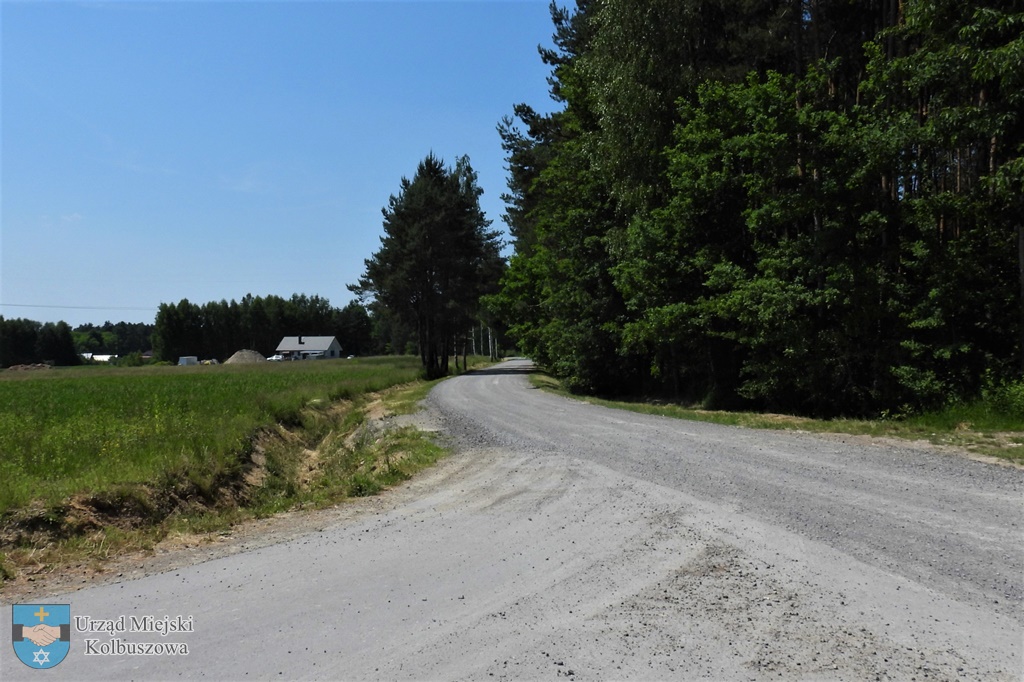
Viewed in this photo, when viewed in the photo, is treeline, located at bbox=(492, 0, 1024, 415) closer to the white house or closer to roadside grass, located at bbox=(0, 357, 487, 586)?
roadside grass, located at bbox=(0, 357, 487, 586)

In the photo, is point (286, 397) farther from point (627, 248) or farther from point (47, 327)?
point (47, 327)

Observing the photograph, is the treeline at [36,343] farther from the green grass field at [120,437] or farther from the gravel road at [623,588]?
the gravel road at [623,588]

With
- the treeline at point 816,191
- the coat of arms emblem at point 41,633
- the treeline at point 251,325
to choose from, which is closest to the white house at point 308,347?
the treeline at point 251,325

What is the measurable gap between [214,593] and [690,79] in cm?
2087

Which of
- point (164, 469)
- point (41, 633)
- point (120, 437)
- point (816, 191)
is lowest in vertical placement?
point (41, 633)

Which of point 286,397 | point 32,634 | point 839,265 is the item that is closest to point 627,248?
point 839,265

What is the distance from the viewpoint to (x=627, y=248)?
2339 centimetres

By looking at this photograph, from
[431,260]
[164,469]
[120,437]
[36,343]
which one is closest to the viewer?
[164,469]

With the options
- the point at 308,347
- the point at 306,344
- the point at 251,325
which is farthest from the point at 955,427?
the point at 251,325

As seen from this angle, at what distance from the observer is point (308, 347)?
128 meters

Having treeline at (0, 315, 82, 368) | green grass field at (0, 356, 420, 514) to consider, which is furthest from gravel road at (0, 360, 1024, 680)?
treeline at (0, 315, 82, 368)

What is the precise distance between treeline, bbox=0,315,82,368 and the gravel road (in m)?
135

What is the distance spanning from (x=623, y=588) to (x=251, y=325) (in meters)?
145

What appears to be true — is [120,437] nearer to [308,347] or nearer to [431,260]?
[431,260]
